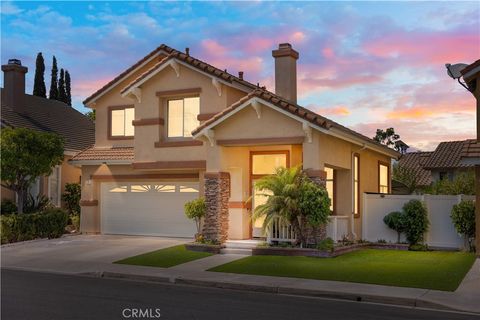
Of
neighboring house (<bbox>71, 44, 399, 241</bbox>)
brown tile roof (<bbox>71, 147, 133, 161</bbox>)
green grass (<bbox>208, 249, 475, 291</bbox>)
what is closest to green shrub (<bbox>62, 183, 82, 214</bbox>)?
neighboring house (<bbox>71, 44, 399, 241</bbox>)

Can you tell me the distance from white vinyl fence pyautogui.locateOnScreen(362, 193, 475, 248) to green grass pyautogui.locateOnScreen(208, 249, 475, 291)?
1144mm

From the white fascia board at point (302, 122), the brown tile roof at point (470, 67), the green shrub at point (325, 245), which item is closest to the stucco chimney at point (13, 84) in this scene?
the white fascia board at point (302, 122)

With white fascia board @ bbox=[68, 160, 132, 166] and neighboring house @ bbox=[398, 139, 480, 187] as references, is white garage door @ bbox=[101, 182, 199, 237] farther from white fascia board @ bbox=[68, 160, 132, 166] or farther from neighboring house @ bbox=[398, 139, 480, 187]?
neighboring house @ bbox=[398, 139, 480, 187]

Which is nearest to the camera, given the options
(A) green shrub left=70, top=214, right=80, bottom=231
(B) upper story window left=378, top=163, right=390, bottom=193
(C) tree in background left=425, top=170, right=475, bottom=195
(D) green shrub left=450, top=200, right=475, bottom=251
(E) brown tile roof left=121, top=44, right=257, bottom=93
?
(D) green shrub left=450, top=200, right=475, bottom=251

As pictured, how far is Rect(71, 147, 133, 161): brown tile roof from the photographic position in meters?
23.8

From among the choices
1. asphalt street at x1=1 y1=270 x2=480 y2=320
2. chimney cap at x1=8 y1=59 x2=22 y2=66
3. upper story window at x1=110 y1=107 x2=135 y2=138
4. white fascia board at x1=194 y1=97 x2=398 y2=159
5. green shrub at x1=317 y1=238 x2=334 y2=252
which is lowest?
asphalt street at x1=1 y1=270 x2=480 y2=320

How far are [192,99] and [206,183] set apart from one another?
4062 millimetres

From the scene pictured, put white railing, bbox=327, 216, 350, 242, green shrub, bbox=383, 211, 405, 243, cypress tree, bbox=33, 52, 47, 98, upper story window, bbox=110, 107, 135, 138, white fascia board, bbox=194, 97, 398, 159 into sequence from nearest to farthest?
white fascia board, bbox=194, 97, 398, 159 < white railing, bbox=327, 216, 350, 242 < green shrub, bbox=383, 211, 405, 243 < upper story window, bbox=110, 107, 135, 138 < cypress tree, bbox=33, 52, 47, 98

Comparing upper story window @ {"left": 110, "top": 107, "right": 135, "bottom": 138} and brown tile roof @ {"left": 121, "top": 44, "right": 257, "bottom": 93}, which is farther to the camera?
upper story window @ {"left": 110, "top": 107, "right": 135, "bottom": 138}

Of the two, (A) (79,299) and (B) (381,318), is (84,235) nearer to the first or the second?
(A) (79,299)

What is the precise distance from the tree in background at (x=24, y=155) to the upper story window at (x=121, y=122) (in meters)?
2.83

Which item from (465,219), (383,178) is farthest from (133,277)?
(383,178)

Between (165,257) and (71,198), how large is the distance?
37.0 feet

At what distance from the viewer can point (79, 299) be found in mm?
11266
